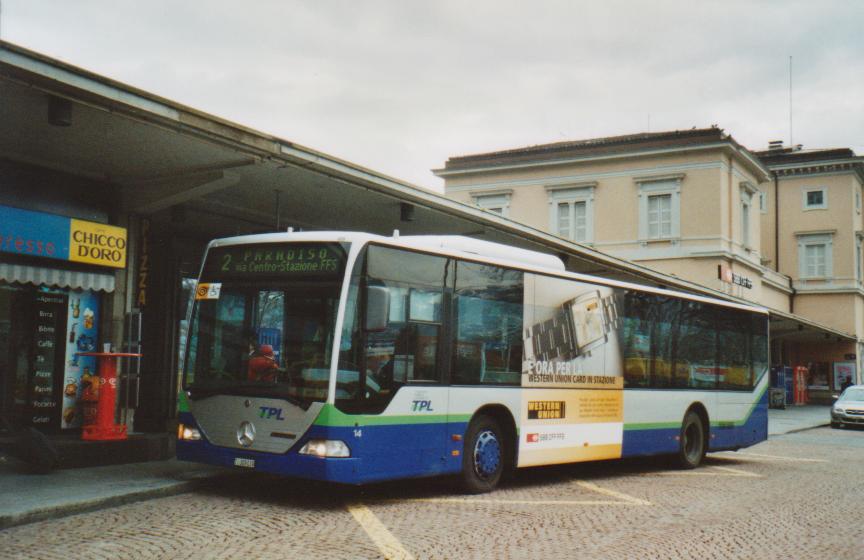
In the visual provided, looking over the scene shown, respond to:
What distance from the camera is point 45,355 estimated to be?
1285 cm

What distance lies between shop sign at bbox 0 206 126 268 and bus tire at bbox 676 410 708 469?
930 cm

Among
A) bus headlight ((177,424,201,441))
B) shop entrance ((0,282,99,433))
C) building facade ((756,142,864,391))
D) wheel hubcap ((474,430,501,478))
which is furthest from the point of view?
building facade ((756,142,864,391))

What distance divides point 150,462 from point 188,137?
4644 mm

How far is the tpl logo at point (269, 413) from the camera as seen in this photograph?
9477mm

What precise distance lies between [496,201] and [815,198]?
21008 mm

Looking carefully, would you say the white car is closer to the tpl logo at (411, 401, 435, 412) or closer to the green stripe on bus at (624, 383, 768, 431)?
the green stripe on bus at (624, 383, 768, 431)

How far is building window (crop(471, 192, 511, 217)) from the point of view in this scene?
47750 millimetres

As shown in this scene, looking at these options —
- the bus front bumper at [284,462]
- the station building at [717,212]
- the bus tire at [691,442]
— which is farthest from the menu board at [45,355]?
the station building at [717,212]

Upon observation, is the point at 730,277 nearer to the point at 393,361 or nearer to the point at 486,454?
the point at 486,454

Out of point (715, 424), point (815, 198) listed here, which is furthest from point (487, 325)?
point (815, 198)

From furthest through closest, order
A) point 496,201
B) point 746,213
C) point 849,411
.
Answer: point 496,201 → point 746,213 → point 849,411

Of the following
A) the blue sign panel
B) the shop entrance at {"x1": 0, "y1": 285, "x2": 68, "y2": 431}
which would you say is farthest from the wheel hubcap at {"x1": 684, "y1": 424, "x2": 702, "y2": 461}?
the blue sign panel

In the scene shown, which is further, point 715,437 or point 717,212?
point 717,212

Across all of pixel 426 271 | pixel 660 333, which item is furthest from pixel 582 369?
pixel 426 271
